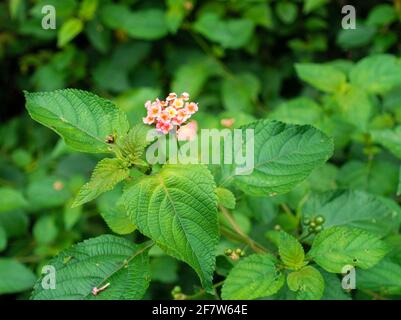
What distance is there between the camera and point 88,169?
8.29 feet

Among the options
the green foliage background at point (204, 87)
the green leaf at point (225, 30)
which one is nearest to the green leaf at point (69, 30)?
the green foliage background at point (204, 87)

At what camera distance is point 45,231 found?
2199 mm

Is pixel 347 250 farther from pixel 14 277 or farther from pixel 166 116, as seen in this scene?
pixel 14 277

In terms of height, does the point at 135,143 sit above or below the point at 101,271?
above

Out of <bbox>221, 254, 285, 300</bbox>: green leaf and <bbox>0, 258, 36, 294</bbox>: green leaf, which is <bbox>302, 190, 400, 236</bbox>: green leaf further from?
<bbox>0, 258, 36, 294</bbox>: green leaf

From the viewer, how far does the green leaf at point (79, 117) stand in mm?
1182

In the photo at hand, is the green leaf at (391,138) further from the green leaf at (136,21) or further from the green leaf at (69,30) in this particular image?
the green leaf at (69,30)

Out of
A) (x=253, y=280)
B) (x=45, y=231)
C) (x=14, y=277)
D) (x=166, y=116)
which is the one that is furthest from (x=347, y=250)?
(x=45, y=231)

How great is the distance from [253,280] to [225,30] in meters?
1.54

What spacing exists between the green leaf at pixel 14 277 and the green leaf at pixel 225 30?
1294 millimetres

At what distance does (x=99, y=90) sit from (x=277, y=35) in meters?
0.98

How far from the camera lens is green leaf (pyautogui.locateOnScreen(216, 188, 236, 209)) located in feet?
4.05

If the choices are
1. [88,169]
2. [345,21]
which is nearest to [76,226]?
[88,169]

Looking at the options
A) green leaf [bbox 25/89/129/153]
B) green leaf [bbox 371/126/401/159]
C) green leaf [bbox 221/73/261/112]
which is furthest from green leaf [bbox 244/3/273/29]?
green leaf [bbox 25/89/129/153]
